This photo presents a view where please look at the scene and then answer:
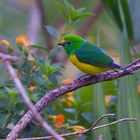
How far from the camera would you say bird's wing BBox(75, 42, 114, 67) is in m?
1.84

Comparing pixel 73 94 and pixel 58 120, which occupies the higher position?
pixel 73 94

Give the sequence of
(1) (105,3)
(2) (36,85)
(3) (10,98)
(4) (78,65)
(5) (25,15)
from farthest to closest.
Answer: (5) (25,15) < (1) (105,3) < (4) (78,65) < (2) (36,85) < (3) (10,98)

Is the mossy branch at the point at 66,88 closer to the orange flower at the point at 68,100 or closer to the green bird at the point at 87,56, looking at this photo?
the green bird at the point at 87,56

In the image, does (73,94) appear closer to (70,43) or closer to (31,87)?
(70,43)

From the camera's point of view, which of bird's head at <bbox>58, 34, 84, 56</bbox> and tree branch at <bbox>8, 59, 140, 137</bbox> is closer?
tree branch at <bbox>8, 59, 140, 137</bbox>

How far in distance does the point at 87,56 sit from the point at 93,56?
0.03m

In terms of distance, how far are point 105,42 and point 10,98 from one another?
8.86ft

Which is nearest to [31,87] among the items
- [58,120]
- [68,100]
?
[58,120]

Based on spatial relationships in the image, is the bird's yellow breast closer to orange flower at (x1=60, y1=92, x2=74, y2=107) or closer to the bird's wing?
the bird's wing

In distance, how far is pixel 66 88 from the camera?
57.9 inches

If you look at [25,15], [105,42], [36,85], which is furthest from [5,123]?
[25,15]

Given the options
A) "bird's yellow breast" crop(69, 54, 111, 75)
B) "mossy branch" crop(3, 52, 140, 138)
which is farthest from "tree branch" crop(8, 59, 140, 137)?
"bird's yellow breast" crop(69, 54, 111, 75)

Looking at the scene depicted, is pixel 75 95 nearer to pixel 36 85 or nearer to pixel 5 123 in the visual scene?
pixel 36 85

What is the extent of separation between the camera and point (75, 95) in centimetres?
204
